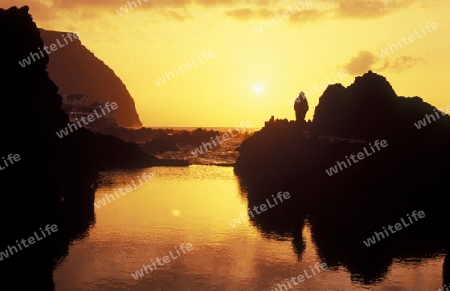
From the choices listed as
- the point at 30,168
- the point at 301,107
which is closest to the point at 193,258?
the point at 30,168

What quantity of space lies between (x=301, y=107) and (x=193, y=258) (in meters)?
109

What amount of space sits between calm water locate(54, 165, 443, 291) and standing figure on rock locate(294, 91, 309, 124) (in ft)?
233

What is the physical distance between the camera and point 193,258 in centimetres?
5362

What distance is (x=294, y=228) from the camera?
235 feet

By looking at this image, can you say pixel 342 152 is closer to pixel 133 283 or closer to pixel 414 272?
pixel 414 272

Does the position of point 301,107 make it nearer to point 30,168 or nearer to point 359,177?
point 359,177

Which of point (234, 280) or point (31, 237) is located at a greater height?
point (31, 237)

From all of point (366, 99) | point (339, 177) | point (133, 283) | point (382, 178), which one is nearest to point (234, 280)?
point (133, 283)

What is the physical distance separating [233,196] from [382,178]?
36.1 m

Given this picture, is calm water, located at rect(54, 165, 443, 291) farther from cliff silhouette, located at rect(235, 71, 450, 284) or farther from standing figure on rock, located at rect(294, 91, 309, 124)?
standing figure on rock, located at rect(294, 91, 309, 124)

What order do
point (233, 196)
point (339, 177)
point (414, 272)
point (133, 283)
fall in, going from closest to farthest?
point (133, 283)
point (414, 272)
point (233, 196)
point (339, 177)

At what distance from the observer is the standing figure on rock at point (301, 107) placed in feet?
500

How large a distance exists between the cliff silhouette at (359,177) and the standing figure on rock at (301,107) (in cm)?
304

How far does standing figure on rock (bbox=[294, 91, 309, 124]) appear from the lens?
152 m
